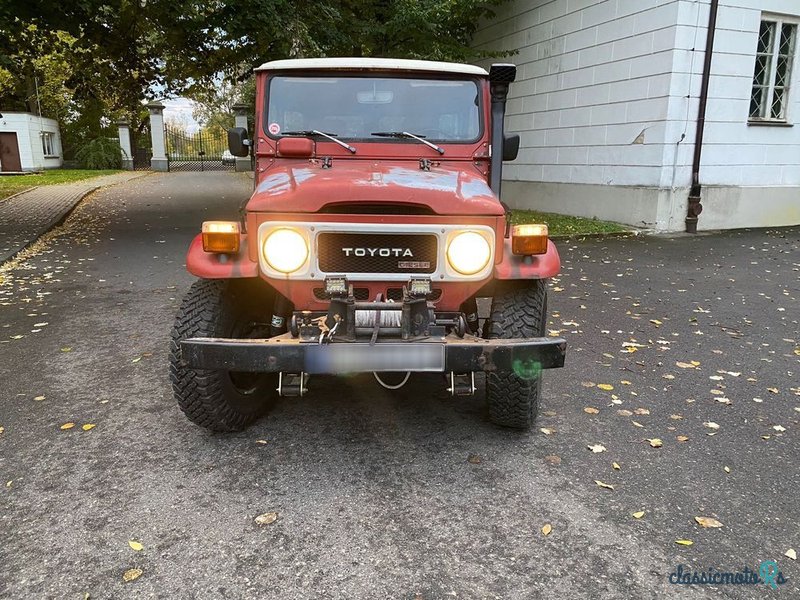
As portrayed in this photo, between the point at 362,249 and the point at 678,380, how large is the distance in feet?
8.92

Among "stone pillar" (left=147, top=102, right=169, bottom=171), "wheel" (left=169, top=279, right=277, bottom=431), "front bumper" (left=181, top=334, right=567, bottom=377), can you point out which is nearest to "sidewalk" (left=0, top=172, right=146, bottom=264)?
"wheel" (left=169, top=279, right=277, bottom=431)

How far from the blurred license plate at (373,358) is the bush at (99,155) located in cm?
3543

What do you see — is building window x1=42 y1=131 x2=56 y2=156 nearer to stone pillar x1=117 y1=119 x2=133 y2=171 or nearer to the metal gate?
stone pillar x1=117 y1=119 x2=133 y2=171

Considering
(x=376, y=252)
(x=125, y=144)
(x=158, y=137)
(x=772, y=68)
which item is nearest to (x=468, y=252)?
(x=376, y=252)

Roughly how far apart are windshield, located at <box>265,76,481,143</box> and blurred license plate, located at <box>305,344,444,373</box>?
1.78 metres

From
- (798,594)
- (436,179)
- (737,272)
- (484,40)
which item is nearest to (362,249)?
(436,179)

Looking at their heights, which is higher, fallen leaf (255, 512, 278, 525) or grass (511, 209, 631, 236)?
grass (511, 209, 631, 236)

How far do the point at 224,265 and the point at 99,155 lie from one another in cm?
3491

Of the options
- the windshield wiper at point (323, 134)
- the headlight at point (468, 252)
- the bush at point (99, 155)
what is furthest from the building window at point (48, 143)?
the headlight at point (468, 252)

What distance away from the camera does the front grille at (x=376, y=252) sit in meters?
3.16

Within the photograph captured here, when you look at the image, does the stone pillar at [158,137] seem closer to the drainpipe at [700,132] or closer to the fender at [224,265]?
the drainpipe at [700,132]

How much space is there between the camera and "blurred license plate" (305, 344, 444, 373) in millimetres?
2857

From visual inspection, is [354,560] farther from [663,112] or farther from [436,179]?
[663,112]

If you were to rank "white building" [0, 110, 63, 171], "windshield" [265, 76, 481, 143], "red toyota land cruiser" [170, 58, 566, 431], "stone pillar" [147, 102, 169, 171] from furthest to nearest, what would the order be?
1. "stone pillar" [147, 102, 169, 171]
2. "white building" [0, 110, 63, 171]
3. "windshield" [265, 76, 481, 143]
4. "red toyota land cruiser" [170, 58, 566, 431]
